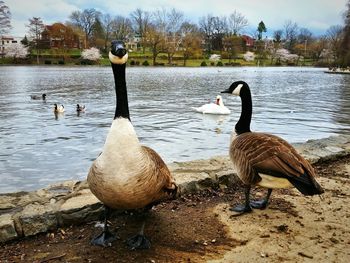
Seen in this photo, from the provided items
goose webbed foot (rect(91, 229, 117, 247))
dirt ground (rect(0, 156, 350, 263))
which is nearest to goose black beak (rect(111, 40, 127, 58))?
goose webbed foot (rect(91, 229, 117, 247))

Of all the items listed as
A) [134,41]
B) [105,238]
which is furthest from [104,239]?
[134,41]

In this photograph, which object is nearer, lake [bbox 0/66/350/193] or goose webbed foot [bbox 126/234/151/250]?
goose webbed foot [bbox 126/234/151/250]

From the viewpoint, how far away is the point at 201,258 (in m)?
3.55

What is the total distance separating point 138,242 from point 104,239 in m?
0.38

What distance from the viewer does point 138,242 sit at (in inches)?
148

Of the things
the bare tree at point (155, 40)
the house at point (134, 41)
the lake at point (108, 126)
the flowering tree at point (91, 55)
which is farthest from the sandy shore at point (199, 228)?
the house at point (134, 41)

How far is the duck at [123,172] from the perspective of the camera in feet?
11.5

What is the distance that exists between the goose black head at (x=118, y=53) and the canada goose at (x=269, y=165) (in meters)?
1.83

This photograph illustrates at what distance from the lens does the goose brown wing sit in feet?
12.9

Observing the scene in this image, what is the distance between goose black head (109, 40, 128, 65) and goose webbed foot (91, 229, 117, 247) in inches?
70.7

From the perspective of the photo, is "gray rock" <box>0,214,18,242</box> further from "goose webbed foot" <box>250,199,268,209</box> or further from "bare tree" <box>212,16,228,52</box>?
"bare tree" <box>212,16,228,52</box>

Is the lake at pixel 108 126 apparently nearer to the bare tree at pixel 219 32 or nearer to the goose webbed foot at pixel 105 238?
the goose webbed foot at pixel 105 238

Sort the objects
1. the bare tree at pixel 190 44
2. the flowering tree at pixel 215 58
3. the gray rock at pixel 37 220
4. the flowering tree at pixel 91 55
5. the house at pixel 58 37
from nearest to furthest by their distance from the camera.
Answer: the gray rock at pixel 37 220 < the flowering tree at pixel 91 55 < the house at pixel 58 37 < the bare tree at pixel 190 44 < the flowering tree at pixel 215 58

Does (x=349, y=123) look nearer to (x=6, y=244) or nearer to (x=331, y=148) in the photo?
(x=331, y=148)
